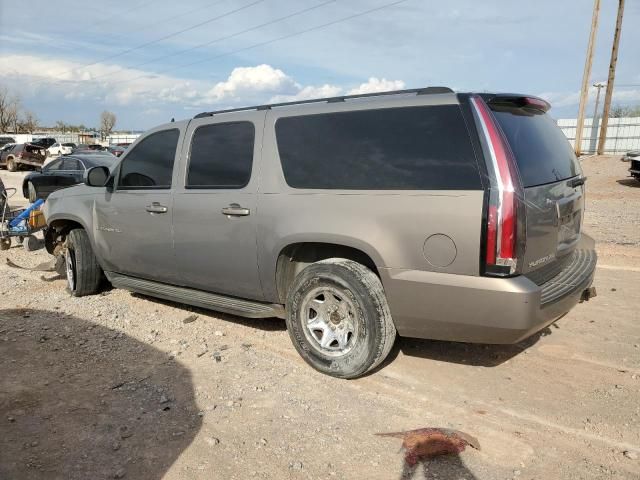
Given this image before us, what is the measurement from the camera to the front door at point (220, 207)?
418cm

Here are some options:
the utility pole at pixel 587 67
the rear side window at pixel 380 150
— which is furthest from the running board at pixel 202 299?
the utility pole at pixel 587 67

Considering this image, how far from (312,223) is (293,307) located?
2.28 feet

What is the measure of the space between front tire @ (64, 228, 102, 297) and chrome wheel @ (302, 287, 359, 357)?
307 cm

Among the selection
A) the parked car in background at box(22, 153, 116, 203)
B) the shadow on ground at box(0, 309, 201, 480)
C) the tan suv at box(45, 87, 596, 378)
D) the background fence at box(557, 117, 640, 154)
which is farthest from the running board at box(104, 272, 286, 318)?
the background fence at box(557, 117, 640, 154)

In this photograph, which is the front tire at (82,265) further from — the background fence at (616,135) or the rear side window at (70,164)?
the background fence at (616,135)

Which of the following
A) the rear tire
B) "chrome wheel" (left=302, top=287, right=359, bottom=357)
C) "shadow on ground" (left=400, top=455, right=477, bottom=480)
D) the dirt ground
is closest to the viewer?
"shadow on ground" (left=400, top=455, right=477, bottom=480)

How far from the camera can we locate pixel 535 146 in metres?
3.53

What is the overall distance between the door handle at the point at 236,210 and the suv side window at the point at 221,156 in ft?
0.57

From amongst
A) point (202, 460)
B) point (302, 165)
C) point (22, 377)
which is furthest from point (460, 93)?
point (22, 377)

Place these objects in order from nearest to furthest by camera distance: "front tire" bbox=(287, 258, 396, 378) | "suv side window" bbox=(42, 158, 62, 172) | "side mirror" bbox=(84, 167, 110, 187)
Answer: "front tire" bbox=(287, 258, 396, 378)
"side mirror" bbox=(84, 167, 110, 187)
"suv side window" bbox=(42, 158, 62, 172)

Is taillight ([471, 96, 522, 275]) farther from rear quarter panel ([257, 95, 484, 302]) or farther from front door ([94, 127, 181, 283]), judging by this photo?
front door ([94, 127, 181, 283])

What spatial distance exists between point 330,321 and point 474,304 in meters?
1.14

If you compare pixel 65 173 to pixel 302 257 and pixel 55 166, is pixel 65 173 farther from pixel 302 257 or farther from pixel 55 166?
pixel 302 257

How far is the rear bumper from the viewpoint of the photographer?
3109 mm
